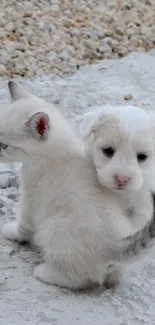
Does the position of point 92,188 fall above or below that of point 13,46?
above

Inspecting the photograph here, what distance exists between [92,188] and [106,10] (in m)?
3.52

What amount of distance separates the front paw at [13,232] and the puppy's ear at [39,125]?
58cm

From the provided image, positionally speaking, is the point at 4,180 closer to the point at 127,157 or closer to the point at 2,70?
the point at 127,157

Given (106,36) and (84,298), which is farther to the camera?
(106,36)

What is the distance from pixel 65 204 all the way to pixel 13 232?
0.56 meters

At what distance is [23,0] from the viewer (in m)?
6.91

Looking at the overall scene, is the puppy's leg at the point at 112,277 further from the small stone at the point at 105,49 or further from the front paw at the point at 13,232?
the small stone at the point at 105,49

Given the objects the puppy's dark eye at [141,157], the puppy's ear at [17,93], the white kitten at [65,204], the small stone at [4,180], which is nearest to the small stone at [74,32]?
the small stone at [4,180]

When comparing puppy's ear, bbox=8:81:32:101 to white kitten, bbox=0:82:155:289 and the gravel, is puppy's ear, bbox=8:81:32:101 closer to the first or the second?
white kitten, bbox=0:82:155:289

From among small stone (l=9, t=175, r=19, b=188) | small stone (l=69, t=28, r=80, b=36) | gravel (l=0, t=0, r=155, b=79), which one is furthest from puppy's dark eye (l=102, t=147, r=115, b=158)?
small stone (l=69, t=28, r=80, b=36)

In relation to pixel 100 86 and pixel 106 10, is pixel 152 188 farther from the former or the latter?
pixel 106 10

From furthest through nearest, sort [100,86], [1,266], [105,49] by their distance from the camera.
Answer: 1. [105,49]
2. [100,86]
3. [1,266]

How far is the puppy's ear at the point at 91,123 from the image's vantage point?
3.91 m

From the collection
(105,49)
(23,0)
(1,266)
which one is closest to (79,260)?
(1,266)
